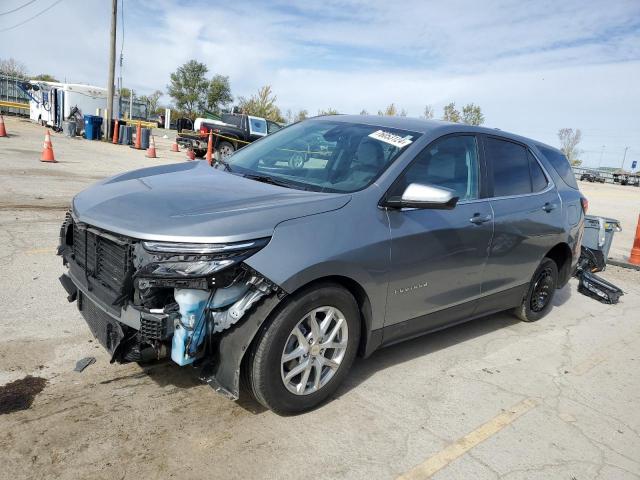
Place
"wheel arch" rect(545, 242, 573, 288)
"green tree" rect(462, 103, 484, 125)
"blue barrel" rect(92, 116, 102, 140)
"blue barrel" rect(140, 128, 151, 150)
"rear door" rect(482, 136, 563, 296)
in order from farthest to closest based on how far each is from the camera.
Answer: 1. "green tree" rect(462, 103, 484, 125)
2. "blue barrel" rect(92, 116, 102, 140)
3. "blue barrel" rect(140, 128, 151, 150)
4. "wheel arch" rect(545, 242, 573, 288)
5. "rear door" rect(482, 136, 563, 296)

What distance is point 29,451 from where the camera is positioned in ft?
8.52

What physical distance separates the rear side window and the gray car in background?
0.98 m

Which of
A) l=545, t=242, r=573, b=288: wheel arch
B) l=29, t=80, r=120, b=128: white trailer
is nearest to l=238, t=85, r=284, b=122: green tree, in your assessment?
l=29, t=80, r=120, b=128: white trailer

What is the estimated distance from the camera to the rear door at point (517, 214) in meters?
4.33

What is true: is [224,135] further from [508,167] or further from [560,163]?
[508,167]

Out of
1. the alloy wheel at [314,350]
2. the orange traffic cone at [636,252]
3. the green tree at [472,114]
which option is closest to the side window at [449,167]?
the alloy wheel at [314,350]

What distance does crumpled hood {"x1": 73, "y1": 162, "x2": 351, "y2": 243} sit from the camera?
2.71m

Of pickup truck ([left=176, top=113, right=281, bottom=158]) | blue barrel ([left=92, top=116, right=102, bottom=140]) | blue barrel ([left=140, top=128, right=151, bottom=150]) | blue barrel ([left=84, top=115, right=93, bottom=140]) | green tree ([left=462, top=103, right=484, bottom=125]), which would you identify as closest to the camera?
pickup truck ([left=176, top=113, right=281, bottom=158])

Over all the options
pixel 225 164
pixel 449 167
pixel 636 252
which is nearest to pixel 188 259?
pixel 225 164

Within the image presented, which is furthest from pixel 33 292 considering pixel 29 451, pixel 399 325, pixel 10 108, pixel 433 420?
pixel 10 108

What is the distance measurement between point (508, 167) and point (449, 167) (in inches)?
36.3

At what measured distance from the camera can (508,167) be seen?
15.2ft

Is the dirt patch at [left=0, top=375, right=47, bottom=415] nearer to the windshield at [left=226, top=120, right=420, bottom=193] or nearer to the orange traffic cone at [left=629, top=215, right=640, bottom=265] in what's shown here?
the windshield at [left=226, top=120, right=420, bottom=193]

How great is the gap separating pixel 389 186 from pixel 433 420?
1.53m
